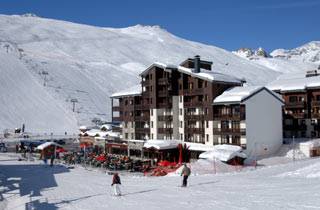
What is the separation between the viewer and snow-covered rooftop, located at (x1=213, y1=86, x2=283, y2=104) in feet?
148

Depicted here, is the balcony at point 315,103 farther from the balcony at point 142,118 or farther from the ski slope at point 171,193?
the ski slope at point 171,193

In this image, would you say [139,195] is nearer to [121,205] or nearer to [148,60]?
[121,205]

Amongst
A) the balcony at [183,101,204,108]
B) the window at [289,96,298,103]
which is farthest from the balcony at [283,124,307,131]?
the balcony at [183,101,204,108]

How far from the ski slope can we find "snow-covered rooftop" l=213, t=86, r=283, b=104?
1226 cm

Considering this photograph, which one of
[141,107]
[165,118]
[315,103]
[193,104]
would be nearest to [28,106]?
[141,107]

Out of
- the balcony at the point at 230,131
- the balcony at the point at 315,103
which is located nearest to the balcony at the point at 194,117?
the balcony at the point at 230,131

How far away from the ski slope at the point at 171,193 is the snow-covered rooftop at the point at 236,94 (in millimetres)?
12261

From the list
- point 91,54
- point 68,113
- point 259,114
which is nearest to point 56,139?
point 68,113

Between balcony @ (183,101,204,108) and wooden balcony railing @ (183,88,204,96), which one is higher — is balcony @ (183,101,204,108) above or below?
below

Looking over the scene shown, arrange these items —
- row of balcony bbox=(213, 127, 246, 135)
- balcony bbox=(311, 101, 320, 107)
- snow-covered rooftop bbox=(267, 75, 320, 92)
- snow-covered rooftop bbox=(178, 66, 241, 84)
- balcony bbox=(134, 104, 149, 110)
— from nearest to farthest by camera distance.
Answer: row of balcony bbox=(213, 127, 246, 135) < snow-covered rooftop bbox=(178, 66, 241, 84) < balcony bbox=(311, 101, 320, 107) < snow-covered rooftop bbox=(267, 75, 320, 92) < balcony bbox=(134, 104, 149, 110)

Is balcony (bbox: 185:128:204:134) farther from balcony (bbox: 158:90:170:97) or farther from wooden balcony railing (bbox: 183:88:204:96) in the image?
balcony (bbox: 158:90:170:97)

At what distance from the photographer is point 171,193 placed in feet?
78.2

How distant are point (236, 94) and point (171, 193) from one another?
2449 cm

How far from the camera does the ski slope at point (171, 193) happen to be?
19.9 meters
